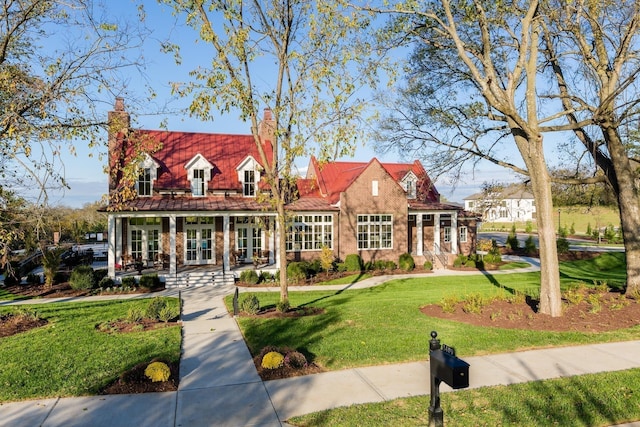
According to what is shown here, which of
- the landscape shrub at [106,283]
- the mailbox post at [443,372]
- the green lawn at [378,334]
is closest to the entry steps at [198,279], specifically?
the landscape shrub at [106,283]

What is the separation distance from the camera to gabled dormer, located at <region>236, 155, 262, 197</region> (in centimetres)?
2338

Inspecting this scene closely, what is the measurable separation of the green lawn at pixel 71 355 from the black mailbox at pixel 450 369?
5.31m

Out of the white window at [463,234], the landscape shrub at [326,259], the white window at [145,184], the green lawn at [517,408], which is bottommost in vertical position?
the green lawn at [517,408]

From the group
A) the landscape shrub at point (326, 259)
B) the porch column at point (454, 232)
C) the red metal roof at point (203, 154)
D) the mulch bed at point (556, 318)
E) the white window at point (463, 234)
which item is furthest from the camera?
the white window at point (463, 234)

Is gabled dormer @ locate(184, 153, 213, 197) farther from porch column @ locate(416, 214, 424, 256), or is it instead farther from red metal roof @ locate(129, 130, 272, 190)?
porch column @ locate(416, 214, 424, 256)

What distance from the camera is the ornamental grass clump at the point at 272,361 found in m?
7.31

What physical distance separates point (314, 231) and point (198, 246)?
240 inches

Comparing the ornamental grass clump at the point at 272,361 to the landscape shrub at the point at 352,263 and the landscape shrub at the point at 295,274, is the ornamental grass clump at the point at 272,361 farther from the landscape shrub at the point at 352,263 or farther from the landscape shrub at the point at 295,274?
the landscape shrub at the point at 352,263

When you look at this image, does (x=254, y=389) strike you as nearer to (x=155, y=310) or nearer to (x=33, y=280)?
(x=155, y=310)

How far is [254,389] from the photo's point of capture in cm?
662

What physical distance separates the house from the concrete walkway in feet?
42.2

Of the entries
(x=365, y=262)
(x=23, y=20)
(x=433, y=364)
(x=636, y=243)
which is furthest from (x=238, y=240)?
(x=433, y=364)

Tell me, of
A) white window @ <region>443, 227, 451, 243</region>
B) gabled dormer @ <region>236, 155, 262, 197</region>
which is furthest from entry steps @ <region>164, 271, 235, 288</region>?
white window @ <region>443, 227, 451, 243</region>

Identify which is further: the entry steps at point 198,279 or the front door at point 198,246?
the front door at point 198,246
